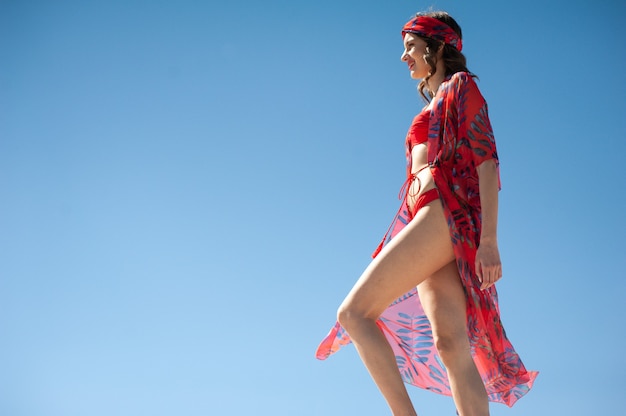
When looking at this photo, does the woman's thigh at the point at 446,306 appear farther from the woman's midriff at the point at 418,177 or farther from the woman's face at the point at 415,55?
the woman's face at the point at 415,55

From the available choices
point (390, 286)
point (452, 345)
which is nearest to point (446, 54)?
point (390, 286)

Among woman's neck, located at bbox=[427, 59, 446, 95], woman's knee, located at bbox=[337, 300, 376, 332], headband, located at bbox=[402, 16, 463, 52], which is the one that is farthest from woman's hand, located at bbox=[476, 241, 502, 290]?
headband, located at bbox=[402, 16, 463, 52]

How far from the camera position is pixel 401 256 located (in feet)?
9.46

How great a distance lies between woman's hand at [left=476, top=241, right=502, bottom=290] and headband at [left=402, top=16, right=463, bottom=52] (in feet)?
3.38

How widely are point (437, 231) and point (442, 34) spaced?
98 centimetres

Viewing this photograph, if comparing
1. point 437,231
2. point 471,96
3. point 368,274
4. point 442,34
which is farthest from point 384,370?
point 442,34

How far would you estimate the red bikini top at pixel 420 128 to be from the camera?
3.21m

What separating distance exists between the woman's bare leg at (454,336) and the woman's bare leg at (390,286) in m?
0.10

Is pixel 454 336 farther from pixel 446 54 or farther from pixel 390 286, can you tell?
pixel 446 54

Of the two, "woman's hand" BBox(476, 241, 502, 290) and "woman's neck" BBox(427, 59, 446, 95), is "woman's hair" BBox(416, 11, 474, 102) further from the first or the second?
"woman's hand" BBox(476, 241, 502, 290)

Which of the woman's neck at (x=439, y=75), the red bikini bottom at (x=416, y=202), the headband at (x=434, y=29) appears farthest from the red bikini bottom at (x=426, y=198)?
the headband at (x=434, y=29)

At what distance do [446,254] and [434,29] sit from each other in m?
1.08

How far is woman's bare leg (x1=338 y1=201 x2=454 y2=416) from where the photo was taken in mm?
2836

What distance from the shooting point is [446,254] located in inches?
117
